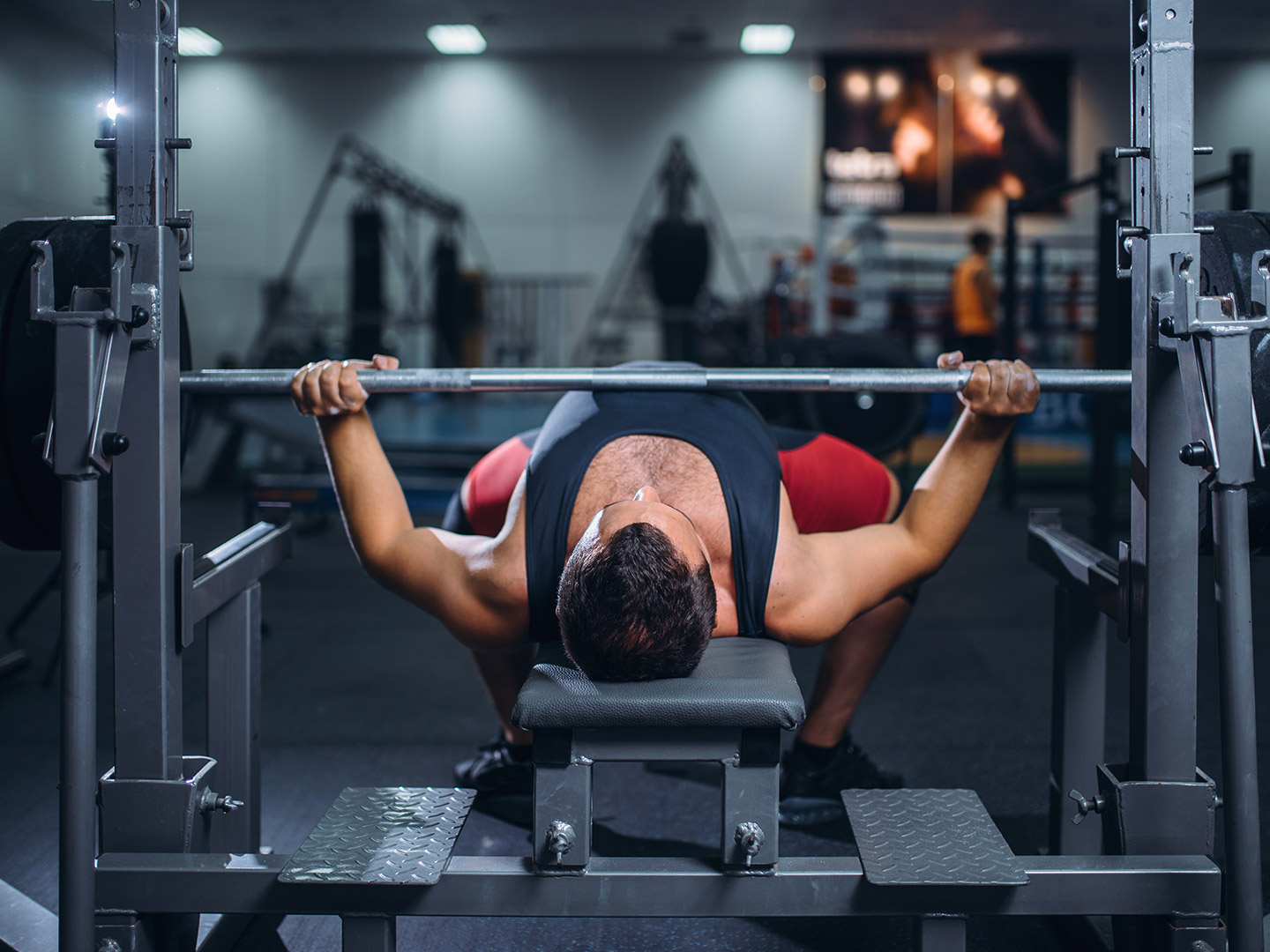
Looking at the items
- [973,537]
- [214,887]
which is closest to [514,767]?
[214,887]

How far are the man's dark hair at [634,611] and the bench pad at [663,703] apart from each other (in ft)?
0.09

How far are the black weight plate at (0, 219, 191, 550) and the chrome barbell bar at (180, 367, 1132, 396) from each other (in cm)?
15

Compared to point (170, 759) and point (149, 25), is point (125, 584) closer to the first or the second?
point (170, 759)

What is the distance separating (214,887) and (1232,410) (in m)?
1.19

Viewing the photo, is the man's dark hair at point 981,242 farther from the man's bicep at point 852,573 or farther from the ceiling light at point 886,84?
the man's bicep at point 852,573

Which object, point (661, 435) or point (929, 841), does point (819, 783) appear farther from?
point (661, 435)

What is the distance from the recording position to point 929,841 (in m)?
1.07

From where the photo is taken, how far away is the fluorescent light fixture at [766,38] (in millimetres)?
8078

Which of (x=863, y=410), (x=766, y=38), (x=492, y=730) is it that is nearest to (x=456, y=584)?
(x=492, y=730)

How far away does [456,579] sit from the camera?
1262 millimetres

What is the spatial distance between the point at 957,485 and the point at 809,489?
36 cm

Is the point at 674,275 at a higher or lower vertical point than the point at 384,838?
higher

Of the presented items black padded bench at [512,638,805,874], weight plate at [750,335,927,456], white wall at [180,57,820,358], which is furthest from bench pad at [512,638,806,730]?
white wall at [180,57,820,358]

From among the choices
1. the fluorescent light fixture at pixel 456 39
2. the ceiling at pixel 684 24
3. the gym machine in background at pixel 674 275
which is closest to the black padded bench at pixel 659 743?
the gym machine in background at pixel 674 275
